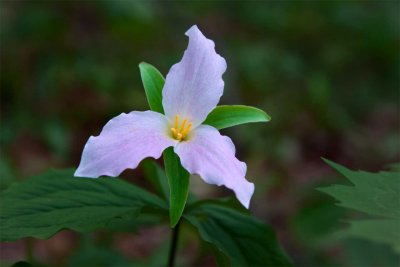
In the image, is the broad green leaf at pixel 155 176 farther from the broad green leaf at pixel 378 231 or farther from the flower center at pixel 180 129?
the broad green leaf at pixel 378 231

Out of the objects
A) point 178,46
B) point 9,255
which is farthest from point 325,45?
point 9,255

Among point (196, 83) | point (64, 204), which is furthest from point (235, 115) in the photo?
point (64, 204)

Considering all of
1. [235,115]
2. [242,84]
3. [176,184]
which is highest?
[242,84]

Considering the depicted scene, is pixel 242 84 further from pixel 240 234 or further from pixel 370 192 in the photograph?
pixel 370 192

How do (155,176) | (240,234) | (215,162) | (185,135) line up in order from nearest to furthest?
(215,162) < (185,135) < (240,234) < (155,176)

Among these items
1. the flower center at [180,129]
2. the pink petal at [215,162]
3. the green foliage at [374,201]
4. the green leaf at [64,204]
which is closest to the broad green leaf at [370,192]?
the green foliage at [374,201]

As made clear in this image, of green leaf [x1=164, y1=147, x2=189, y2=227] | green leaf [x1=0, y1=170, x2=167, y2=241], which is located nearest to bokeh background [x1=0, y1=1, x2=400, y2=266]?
green leaf [x1=0, y1=170, x2=167, y2=241]

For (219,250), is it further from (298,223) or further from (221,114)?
(298,223)
